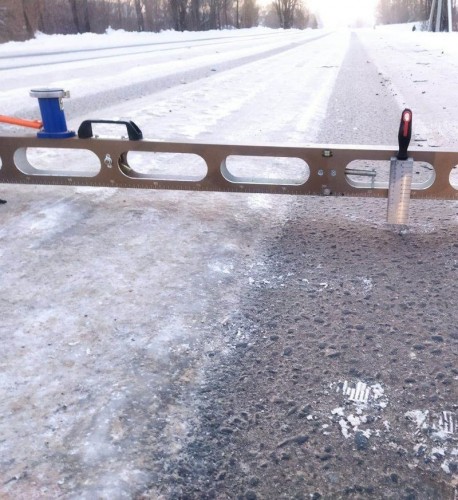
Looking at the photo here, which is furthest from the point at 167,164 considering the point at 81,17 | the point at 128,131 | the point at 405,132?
the point at 81,17

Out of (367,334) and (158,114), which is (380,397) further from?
(158,114)

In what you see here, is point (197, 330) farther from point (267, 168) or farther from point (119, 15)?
point (119, 15)

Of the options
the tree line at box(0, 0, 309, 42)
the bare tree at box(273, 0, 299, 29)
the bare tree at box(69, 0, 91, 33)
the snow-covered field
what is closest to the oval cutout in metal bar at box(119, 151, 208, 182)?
the snow-covered field

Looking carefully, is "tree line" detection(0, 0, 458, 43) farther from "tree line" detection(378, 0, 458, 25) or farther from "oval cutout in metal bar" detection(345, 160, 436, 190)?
"oval cutout in metal bar" detection(345, 160, 436, 190)

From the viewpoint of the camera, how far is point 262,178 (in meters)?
3.18

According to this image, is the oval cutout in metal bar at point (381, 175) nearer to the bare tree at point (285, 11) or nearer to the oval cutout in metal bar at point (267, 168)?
the oval cutout in metal bar at point (267, 168)

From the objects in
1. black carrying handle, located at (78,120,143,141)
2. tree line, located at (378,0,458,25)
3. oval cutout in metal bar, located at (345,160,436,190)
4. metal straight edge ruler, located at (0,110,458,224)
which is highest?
black carrying handle, located at (78,120,143,141)

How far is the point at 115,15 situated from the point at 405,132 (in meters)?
40.6

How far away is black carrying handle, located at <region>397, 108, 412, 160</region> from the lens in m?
2.55


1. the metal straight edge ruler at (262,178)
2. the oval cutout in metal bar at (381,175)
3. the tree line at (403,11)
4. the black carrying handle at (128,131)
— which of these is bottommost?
the tree line at (403,11)

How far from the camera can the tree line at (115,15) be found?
88.9 ft

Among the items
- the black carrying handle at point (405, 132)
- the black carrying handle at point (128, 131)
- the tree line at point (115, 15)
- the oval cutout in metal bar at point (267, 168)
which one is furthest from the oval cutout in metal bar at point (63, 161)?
the tree line at point (115, 15)

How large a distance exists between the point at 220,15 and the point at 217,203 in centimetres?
5885

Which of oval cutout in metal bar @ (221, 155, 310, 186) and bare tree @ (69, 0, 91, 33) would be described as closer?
oval cutout in metal bar @ (221, 155, 310, 186)
